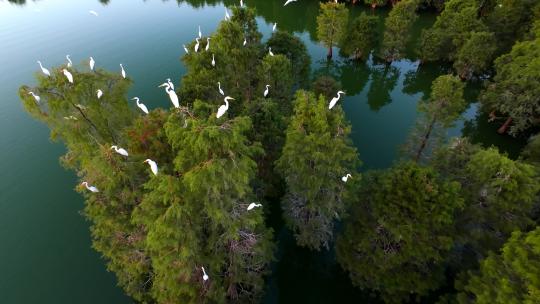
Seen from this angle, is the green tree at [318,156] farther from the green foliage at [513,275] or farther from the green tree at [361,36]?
the green tree at [361,36]

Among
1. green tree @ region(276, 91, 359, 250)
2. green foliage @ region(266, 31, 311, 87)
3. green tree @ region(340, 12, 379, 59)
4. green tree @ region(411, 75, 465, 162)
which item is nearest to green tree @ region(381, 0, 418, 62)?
green tree @ region(340, 12, 379, 59)

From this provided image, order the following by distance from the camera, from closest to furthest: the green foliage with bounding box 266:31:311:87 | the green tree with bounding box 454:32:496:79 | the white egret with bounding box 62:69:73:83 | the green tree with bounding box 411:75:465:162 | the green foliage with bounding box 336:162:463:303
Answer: the green foliage with bounding box 336:162:463:303 → the white egret with bounding box 62:69:73:83 → the green tree with bounding box 411:75:465:162 → the green foliage with bounding box 266:31:311:87 → the green tree with bounding box 454:32:496:79

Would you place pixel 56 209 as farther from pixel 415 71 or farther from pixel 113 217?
pixel 415 71

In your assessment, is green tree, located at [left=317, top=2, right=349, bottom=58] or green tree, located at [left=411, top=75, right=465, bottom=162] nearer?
green tree, located at [left=411, top=75, right=465, bottom=162]

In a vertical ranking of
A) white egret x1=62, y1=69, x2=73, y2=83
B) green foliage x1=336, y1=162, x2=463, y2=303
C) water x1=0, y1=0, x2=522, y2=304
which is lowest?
water x1=0, y1=0, x2=522, y2=304

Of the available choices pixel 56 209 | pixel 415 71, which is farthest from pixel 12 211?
pixel 415 71

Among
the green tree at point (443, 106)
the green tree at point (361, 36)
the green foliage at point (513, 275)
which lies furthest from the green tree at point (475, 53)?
the green foliage at point (513, 275)

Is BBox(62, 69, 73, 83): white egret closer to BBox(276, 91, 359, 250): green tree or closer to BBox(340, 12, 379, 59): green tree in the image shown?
BBox(276, 91, 359, 250): green tree

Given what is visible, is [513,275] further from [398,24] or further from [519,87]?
[398,24]
